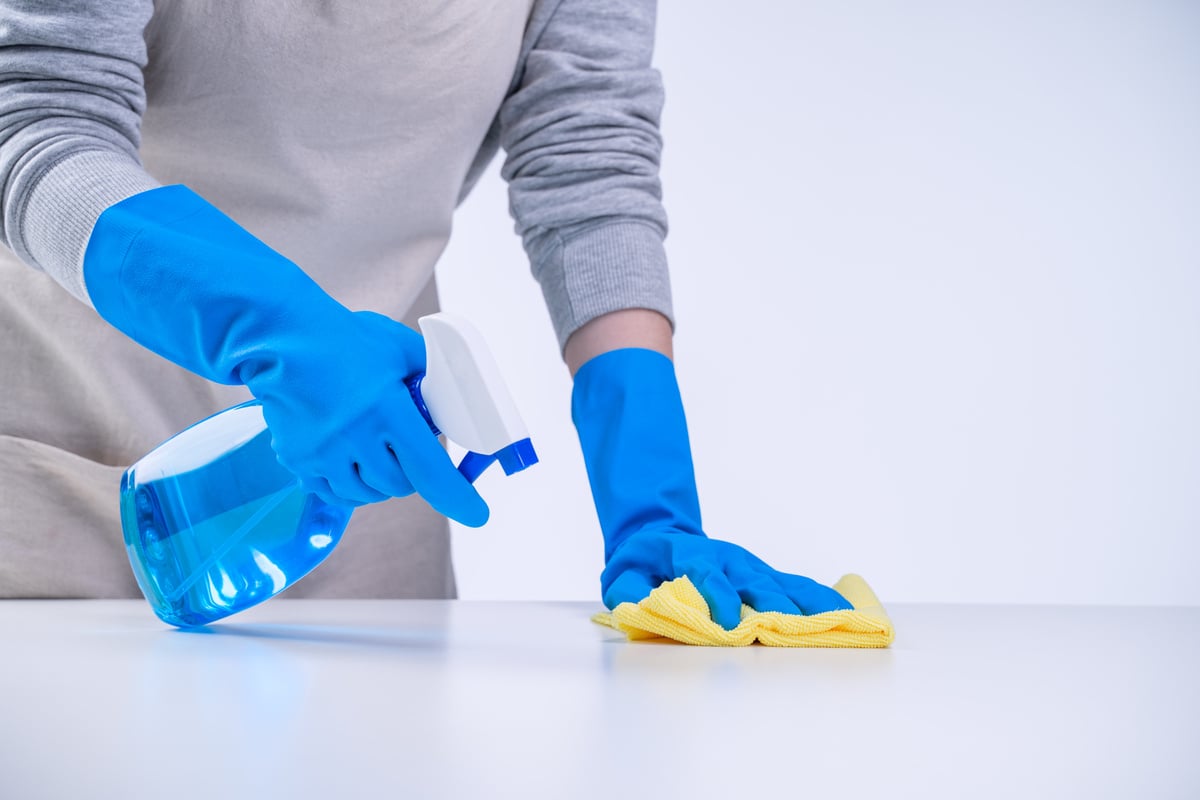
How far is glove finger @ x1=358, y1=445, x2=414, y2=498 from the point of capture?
60 cm

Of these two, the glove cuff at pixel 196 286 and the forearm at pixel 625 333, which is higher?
the forearm at pixel 625 333

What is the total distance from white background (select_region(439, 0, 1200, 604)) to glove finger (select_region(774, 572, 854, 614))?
5.53ft

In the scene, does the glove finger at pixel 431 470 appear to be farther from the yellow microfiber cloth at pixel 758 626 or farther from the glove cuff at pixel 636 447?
the glove cuff at pixel 636 447

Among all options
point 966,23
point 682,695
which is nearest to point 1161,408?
point 966,23

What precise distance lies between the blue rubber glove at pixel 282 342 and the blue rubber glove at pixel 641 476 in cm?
23

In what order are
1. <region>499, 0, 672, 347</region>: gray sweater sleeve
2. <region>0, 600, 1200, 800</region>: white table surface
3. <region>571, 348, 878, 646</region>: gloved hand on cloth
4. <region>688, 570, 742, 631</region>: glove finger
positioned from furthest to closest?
1. <region>499, 0, 672, 347</region>: gray sweater sleeve
2. <region>571, 348, 878, 646</region>: gloved hand on cloth
3. <region>688, 570, 742, 631</region>: glove finger
4. <region>0, 600, 1200, 800</region>: white table surface

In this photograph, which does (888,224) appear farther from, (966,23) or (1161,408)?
(1161,408)

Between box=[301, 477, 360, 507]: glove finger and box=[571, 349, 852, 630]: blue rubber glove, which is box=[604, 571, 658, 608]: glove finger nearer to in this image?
box=[571, 349, 852, 630]: blue rubber glove

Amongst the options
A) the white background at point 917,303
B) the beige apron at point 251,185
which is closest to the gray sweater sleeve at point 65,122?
the beige apron at point 251,185

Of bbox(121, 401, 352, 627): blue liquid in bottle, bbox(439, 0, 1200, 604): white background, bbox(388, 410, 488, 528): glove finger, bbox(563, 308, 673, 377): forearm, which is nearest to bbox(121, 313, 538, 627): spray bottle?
bbox(121, 401, 352, 627): blue liquid in bottle

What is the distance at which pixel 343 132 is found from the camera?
1018 millimetres

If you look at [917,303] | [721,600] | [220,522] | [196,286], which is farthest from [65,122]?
[917,303]

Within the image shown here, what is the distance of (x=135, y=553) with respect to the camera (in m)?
0.71

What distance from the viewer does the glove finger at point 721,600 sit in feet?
2.20
